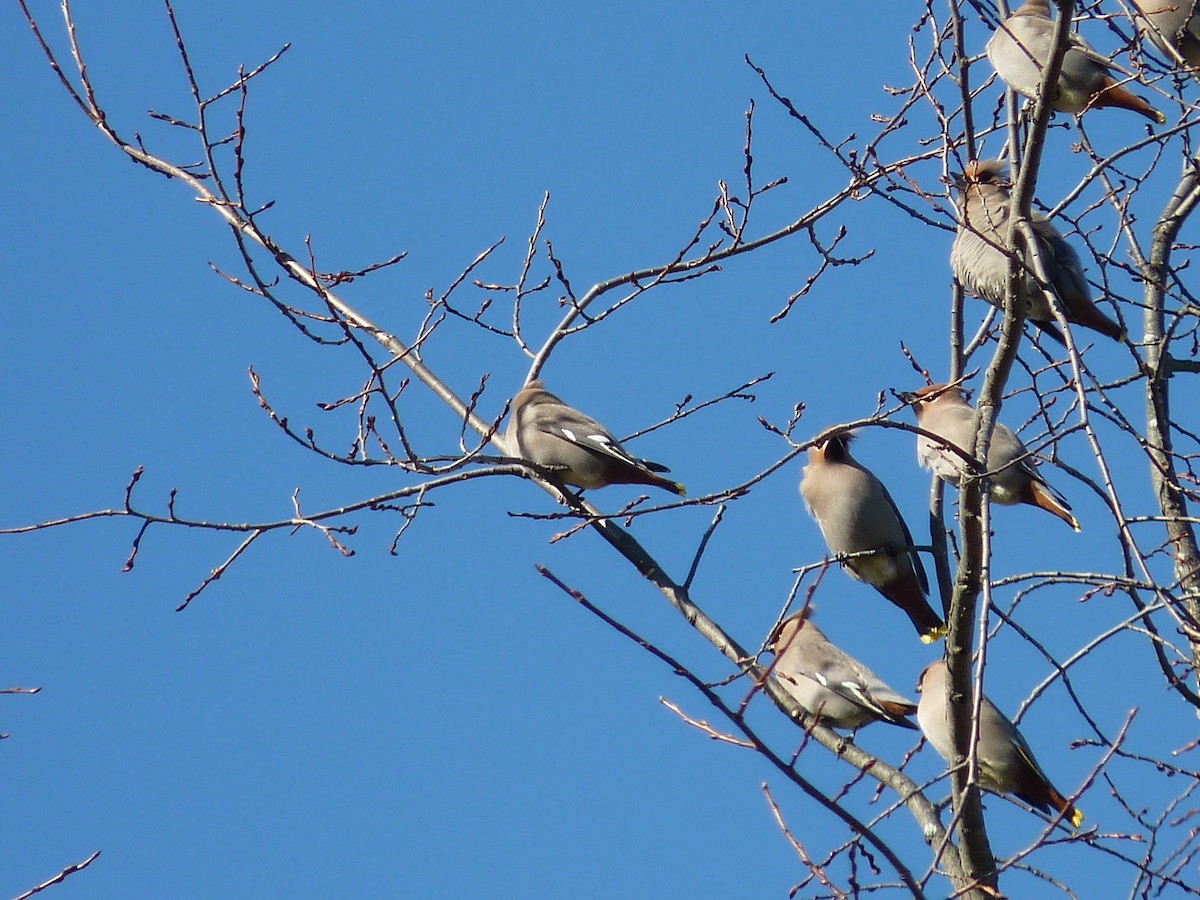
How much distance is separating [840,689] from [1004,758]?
1.11m

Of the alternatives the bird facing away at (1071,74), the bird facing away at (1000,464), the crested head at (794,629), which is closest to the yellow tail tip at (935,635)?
the bird facing away at (1000,464)

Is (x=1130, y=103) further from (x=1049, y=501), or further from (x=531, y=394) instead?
(x=531, y=394)

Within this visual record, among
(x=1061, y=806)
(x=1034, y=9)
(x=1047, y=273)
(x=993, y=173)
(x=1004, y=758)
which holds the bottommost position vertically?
(x=1061, y=806)

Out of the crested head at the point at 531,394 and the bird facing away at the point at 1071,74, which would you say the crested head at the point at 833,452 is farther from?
the bird facing away at the point at 1071,74

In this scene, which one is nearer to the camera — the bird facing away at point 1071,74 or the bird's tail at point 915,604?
the bird facing away at point 1071,74

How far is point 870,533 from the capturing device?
5.36 metres

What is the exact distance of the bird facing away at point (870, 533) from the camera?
5.32 meters

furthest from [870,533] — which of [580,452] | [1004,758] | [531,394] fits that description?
[531,394]

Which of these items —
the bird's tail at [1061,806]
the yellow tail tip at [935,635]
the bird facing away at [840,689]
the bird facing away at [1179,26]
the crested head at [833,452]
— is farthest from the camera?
the bird facing away at [840,689]

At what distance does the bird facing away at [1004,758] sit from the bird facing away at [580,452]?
114cm

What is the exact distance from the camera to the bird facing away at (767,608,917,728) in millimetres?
5664

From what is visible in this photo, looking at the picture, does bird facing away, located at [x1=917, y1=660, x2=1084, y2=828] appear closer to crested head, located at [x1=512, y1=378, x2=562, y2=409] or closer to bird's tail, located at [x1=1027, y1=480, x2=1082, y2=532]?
bird's tail, located at [x1=1027, y1=480, x2=1082, y2=532]

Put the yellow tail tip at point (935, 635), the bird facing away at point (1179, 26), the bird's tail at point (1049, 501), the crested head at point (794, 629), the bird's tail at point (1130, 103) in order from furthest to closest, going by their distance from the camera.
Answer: the yellow tail tip at point (935, 635)
the bird's tail at point (1130, 103)
the bird's tail at point (1049, 501)
the bird facing away at point (1179, 26)
the crested head at point (794, 629)

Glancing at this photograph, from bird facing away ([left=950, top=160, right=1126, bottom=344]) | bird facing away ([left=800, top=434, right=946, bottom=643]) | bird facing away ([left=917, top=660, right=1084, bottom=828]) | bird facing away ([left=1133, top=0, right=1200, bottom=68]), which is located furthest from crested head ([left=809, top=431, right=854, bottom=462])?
bird facing away ([left=1133, top=0, right=1200, bottom=68])
